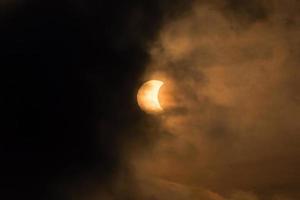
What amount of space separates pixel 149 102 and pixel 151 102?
371 millimetres

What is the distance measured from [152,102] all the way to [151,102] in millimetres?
201

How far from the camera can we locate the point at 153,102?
32156mm

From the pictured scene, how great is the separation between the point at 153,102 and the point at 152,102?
0.20 metres

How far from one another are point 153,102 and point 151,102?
0.40m

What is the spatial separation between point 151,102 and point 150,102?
182mm

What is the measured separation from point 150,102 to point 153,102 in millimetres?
557

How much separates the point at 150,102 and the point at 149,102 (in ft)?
0.62

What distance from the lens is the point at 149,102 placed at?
3225cm

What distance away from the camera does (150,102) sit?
32.3 metres

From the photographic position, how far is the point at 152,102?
1270 inches

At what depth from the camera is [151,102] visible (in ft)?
106

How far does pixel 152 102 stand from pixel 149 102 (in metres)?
0.54
